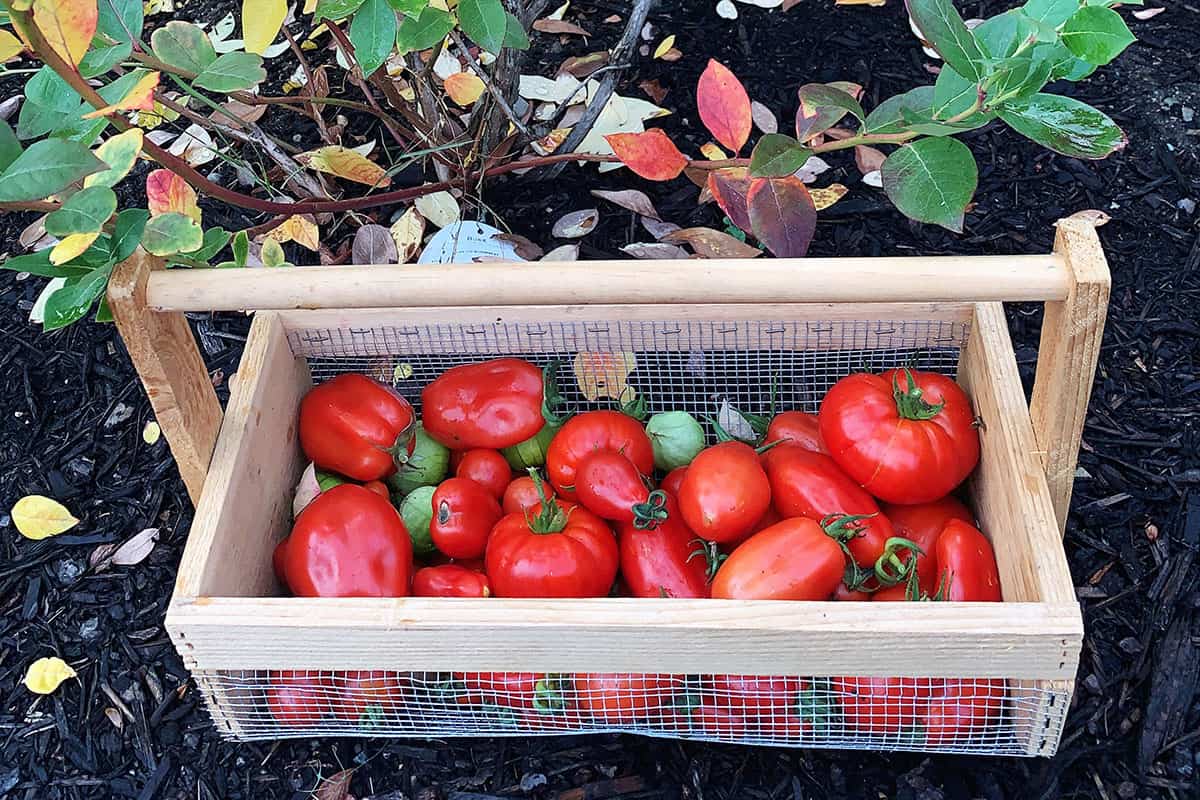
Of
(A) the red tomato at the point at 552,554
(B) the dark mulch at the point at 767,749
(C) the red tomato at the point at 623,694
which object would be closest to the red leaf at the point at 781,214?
(A) the red tomato at the point at 552,554

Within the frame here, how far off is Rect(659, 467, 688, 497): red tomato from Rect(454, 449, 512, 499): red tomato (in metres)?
0.20

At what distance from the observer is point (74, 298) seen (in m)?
1.11

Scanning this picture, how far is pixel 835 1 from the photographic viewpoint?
232 centimetres

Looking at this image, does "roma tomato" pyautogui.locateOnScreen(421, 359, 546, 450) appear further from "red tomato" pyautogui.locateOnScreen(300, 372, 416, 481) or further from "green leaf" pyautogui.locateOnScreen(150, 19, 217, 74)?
"green leaf" pyautogui.locateOnScreen(150, 19, 217, 74)

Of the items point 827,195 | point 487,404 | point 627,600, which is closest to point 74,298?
point 487,404

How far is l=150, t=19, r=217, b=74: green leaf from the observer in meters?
1.20

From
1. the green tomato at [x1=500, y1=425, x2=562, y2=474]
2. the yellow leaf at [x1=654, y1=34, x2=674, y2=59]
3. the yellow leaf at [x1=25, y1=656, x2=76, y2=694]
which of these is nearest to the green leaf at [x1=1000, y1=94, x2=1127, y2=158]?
the green tomato at [x1=500, y1=425, x2=562, y2=474]

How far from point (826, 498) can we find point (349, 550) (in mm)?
536

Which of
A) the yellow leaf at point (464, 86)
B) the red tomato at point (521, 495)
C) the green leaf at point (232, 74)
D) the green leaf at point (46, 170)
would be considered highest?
the green leaf at point (46, 170)

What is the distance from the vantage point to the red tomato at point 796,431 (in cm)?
142

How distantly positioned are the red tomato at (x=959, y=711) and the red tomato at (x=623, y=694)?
0.27 metres

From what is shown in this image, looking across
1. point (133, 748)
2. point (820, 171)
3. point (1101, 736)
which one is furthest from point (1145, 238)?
point (133, 748)

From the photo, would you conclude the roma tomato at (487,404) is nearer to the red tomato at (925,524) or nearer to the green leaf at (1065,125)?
the red tomato at (925,524)

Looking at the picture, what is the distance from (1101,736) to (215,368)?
4.53 feet
